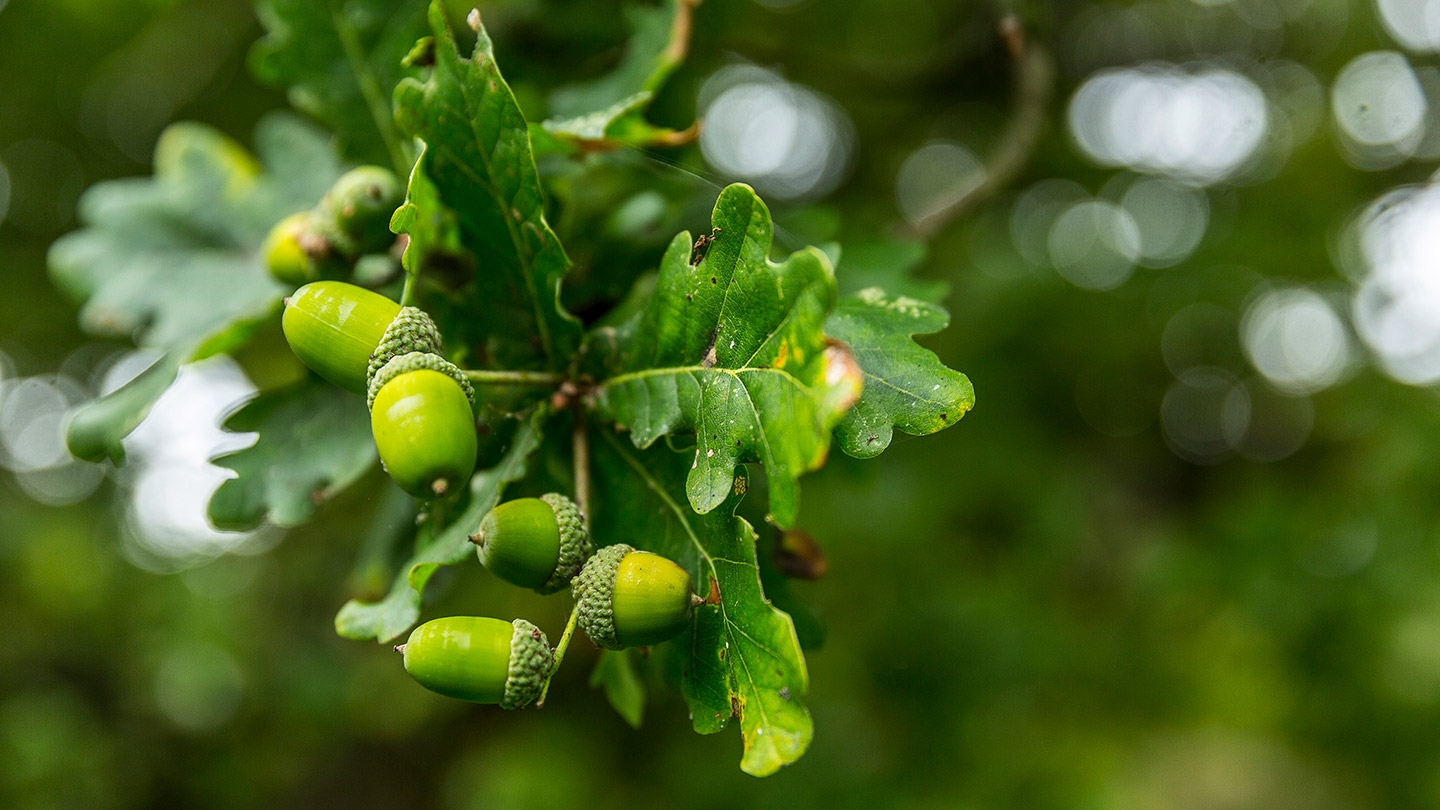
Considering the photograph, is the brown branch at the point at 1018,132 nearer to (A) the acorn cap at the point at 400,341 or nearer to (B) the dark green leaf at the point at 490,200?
(B) the dark green leaf at the point at 490,200

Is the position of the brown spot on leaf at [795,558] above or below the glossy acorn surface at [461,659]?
below

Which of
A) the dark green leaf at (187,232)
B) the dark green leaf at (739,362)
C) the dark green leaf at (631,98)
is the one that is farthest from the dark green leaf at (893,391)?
the dark green leaf at (187,232)

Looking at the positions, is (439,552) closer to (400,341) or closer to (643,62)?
(400,341)

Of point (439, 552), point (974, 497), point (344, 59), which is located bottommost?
point (974, 497)

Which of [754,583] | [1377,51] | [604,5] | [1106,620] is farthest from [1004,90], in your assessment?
[1106,620]

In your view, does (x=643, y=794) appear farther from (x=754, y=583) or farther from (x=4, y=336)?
(x=4, y=336)

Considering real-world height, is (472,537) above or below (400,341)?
below

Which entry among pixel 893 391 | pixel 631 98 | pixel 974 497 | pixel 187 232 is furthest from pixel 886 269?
pixel 974 497

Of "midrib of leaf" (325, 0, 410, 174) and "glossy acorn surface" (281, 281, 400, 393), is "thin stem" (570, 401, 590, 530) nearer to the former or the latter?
"glossy acorn surface" (281, 281, 400, 393)
